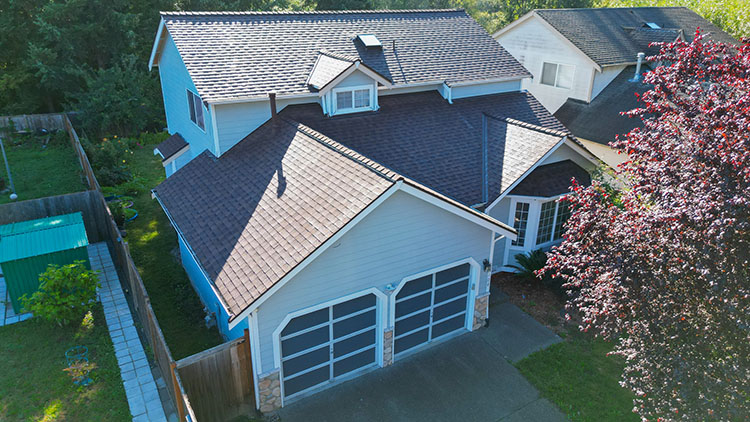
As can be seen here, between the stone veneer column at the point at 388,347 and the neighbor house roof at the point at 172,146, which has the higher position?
the neighbor house roof at the point at 172,146

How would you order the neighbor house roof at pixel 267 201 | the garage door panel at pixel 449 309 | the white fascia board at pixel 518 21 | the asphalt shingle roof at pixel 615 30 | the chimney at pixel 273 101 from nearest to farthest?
the neighbor house roof at pixel 267 201 < the garage door panel at pixel 449 309 < the chimney at pixel 273 101 < the asphalt shingle roof at pixel 615 30 < the white fascia board at pixel 518 21

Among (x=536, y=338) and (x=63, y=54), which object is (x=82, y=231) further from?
(x=63, y=54)

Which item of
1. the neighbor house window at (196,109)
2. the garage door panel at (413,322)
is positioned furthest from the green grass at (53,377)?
the neighbor house window at (196,109)

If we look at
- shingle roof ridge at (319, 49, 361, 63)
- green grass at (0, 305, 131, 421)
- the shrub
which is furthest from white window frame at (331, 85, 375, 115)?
green grass at (0, 305, 131, 421)

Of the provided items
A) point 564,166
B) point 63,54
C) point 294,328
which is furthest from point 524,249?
point 63,54

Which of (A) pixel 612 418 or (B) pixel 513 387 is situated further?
(B) pixel 513 387

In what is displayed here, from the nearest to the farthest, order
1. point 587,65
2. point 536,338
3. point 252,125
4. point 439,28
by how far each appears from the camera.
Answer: point 536,338 < point 252,125 < point 439,28 < point 587,65

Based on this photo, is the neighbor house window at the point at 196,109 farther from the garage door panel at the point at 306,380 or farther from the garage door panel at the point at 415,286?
the garage door panel at the point at 306,380

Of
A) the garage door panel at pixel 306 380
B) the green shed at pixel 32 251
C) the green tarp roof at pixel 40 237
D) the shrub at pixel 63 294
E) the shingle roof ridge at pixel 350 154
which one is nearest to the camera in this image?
the shingle roof ridge at pixel 350 154
